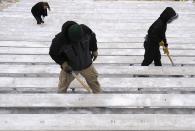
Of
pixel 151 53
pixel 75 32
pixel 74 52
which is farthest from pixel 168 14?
pixel 75 32

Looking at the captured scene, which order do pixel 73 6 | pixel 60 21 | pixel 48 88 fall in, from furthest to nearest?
pixel 73 6
pixel 60 21
pixel 48 88

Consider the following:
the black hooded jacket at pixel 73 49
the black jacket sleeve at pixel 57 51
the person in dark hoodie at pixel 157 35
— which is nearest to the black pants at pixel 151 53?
the person in dark hoodie at pixel 157 35

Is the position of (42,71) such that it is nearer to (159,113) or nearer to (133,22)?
(159,113)

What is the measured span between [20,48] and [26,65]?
155 cm

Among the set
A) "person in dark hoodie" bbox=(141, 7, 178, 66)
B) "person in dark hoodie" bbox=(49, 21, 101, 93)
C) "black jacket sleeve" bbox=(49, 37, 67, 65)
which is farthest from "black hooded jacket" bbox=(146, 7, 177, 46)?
"black jacket sleeve" bbox=(49, 37, 67, 65)

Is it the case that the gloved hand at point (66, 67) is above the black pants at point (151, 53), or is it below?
above

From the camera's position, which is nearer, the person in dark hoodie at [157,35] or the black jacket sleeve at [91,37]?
the black jacket sleeve at [91,37]

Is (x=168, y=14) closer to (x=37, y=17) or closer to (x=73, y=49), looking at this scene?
(x=73, y=49)

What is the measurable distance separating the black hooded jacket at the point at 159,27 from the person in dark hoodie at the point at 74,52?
129cm

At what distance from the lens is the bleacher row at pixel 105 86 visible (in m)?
4.54

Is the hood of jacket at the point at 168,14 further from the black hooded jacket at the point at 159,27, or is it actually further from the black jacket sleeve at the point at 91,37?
the black jacket sleeve at the point at 91,37

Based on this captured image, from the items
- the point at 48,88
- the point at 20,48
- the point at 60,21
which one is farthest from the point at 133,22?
the point at 48,88

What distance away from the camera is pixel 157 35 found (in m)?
6.16

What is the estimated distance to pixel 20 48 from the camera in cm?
836
